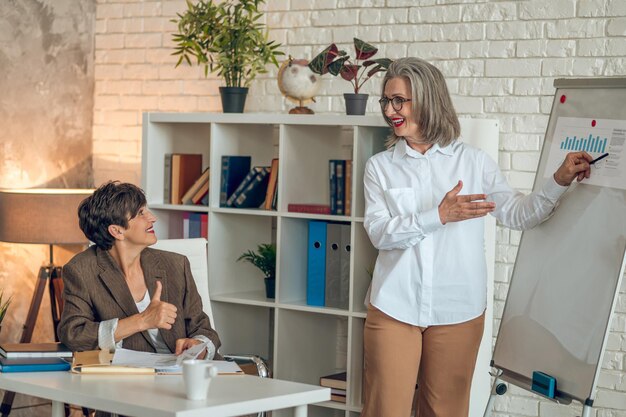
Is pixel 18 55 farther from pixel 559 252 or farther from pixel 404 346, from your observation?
pixel 559 252

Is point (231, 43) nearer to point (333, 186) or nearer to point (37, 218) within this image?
point (333, 186)

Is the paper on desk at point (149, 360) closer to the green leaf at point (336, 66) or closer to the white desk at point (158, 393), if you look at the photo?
the white desk at point (158, 393)

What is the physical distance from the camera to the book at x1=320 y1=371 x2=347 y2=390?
4.08 m

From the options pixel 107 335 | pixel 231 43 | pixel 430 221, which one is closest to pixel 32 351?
pixel 107 335

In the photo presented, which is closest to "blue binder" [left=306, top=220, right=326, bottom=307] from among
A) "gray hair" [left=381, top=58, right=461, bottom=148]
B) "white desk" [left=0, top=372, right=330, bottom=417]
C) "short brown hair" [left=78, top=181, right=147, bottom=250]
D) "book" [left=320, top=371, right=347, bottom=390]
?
"book" [left=320, top=371, right=347, bottom=390]

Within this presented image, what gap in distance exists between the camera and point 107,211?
325 centimetres

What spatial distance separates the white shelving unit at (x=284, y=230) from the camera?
156 inches

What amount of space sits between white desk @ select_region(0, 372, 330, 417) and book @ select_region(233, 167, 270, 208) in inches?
65.2

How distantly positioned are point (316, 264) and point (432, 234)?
0.91 m

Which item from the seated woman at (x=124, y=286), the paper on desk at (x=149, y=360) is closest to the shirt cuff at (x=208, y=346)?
the seated woman at (x=124, y=286)

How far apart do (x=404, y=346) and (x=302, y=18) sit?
6.34 ft

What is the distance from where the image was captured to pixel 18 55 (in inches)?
191

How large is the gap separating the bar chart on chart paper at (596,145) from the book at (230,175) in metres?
1.57

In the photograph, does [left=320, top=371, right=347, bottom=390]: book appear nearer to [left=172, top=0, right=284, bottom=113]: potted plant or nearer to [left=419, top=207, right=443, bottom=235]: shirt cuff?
[left=419, top=207, right=443, bottom=235]: shirt cuff
